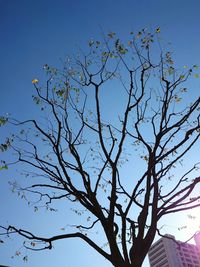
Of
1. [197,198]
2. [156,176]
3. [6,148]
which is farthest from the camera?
[6,148]

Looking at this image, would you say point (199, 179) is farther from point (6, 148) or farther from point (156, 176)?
point (6, 148)

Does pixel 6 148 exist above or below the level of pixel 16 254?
above

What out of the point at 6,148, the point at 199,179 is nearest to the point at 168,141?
the point at 199,179

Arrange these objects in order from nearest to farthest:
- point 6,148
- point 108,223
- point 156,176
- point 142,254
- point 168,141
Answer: point 142,254 → point 108,223 → point 156,176 → point 168,141 → point 6,148

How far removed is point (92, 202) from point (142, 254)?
2.17m

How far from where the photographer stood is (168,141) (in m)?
10.3

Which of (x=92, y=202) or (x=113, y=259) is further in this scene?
(x=92, y=202)

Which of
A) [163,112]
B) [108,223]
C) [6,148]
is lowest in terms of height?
[108,223]

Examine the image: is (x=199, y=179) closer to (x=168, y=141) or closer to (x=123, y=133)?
(x=168, y=141)

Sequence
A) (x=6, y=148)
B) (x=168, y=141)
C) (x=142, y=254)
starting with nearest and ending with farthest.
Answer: (x=142, y=254)
(x=168, y=141)
(x=6, y=148)

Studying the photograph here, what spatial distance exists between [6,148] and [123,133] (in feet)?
16.0

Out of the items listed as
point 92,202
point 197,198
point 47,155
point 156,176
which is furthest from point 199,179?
point 47,155

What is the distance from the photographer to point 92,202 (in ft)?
29.2

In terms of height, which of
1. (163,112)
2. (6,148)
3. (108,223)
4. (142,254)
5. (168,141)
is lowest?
(142,254)
